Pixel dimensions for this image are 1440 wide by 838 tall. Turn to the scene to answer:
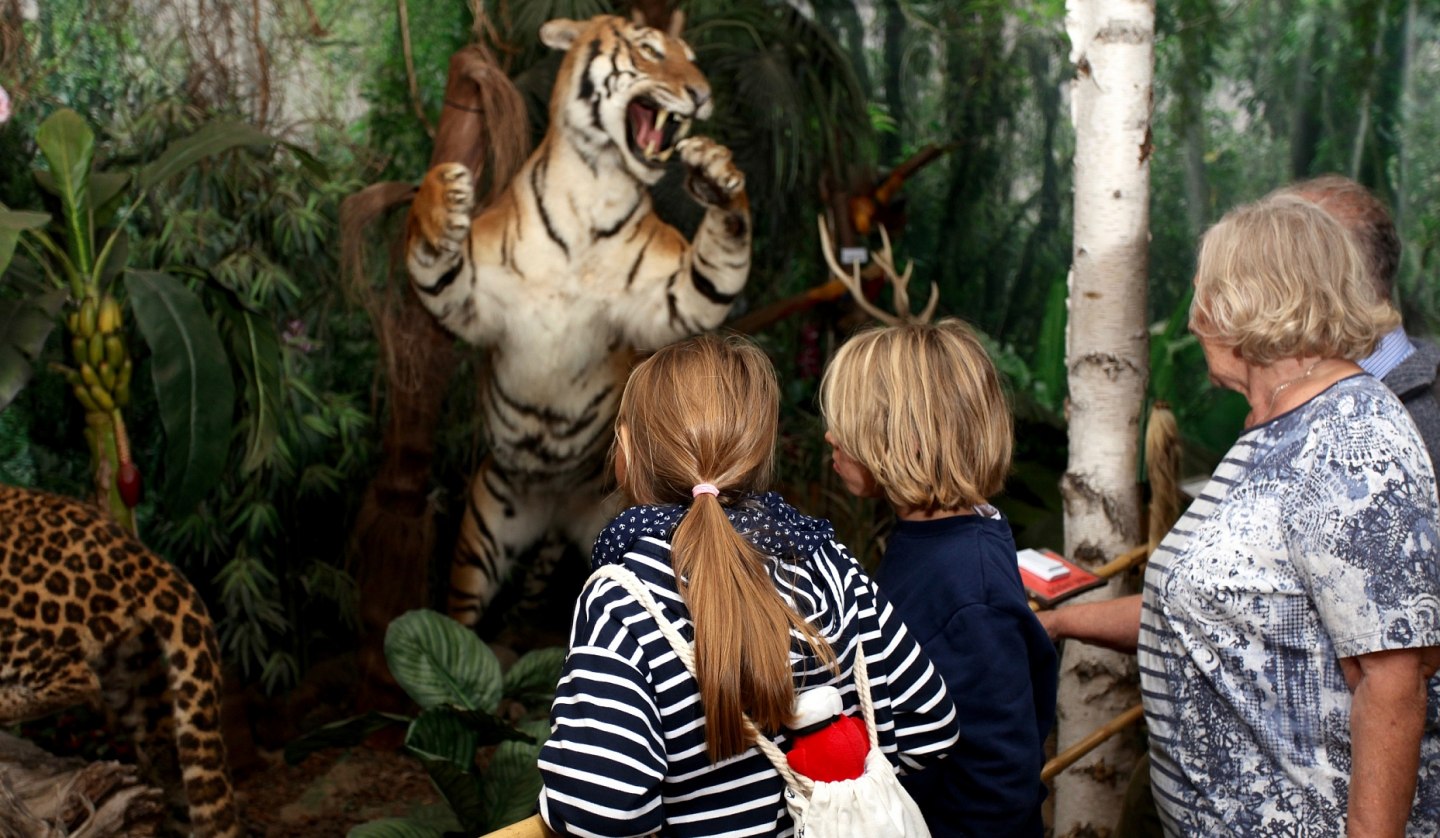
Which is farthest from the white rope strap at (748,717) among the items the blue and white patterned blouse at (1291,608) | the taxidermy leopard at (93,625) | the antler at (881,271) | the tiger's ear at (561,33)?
the antler at (881,271)

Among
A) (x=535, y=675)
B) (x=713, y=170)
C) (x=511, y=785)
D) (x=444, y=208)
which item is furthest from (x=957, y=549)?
(x=444, y=208)

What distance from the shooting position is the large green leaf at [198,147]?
264 centimetres

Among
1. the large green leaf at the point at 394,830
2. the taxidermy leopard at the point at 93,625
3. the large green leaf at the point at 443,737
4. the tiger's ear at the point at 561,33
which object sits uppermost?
the tiger's ear at the point at 561,33

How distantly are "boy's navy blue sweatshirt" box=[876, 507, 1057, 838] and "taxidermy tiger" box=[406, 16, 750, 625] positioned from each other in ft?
5.35

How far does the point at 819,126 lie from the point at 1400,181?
1906 mm

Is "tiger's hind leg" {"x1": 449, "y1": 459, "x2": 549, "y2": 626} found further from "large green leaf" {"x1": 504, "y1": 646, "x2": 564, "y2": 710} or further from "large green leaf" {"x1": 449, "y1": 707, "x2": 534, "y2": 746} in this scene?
"large green leaf" {"x1": 449, "y1": 707, "x2": 534, "y2": 746}

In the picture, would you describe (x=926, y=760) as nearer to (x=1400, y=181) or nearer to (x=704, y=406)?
(x=704, y=406)

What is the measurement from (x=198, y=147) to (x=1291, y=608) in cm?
235

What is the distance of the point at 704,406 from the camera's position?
48.3 inches

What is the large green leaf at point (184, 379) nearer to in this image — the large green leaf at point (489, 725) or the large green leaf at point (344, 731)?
the large green leaf at point (344, 731)

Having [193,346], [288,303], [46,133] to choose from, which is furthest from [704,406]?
[288,303]

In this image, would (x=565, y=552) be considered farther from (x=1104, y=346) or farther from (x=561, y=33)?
(x=1104, y=346)

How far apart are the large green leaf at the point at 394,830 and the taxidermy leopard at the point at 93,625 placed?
13.9 inches

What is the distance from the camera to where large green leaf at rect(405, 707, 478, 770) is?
2396 millimetres
